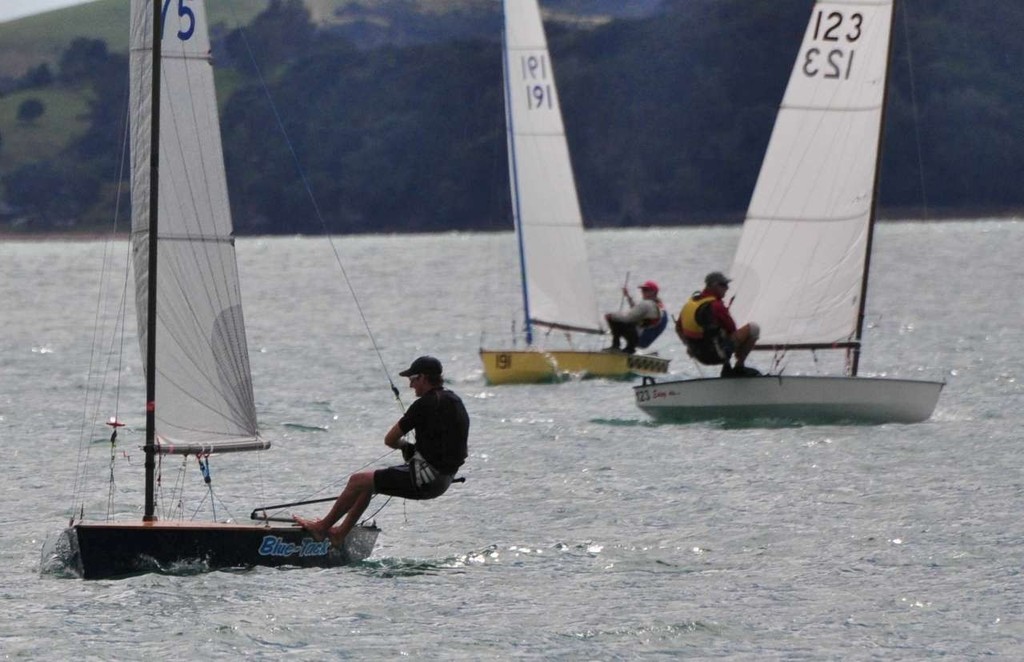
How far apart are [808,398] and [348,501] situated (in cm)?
937

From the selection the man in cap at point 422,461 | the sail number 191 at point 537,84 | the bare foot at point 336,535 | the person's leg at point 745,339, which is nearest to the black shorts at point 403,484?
the man in cap at point 422,461

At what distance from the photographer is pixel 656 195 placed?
148m

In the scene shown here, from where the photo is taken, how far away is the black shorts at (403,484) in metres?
14.4

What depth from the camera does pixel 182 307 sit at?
14.5 meters

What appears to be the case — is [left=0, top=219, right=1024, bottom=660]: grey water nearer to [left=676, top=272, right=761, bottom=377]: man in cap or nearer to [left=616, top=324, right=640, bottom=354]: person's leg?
[left=616, top=324, right=640, bottom=354]: person's leg


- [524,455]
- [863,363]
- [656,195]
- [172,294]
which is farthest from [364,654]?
[656,195]

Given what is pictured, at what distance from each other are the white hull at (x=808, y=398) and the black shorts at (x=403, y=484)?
850 centimetres

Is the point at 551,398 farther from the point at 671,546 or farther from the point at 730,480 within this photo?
the point at 671,546

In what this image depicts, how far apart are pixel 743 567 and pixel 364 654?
12.7 feet

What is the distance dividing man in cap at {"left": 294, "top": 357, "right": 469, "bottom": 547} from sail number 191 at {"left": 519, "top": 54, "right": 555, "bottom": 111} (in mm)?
17867

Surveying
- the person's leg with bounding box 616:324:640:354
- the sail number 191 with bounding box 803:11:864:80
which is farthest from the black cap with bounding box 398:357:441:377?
the person's leg with bounding box 616:324:640:354

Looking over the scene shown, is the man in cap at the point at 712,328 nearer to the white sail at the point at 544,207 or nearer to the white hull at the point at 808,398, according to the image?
the white hull at the point at 808,398

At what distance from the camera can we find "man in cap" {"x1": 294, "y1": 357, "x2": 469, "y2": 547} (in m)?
14.4

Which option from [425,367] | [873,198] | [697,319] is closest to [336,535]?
[425,367]
